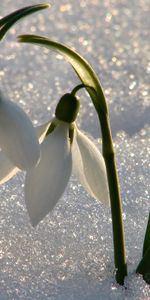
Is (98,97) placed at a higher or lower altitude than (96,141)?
higher

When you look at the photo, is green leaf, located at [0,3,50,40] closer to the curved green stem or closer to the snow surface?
the curved green stem

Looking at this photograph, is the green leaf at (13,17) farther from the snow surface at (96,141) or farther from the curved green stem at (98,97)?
the snow surface at (96,141)

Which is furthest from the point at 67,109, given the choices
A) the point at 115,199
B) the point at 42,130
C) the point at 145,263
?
the point at 145,263

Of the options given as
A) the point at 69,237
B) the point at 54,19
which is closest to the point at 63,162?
the point at 69,237

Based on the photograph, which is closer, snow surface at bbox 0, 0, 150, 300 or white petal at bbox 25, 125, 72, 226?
white petal at bbox 25, 125, 72, 226

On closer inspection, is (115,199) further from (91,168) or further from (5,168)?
(5,168)

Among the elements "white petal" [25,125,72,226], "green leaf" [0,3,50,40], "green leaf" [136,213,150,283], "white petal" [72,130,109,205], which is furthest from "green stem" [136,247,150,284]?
"green leaf" [0,3,50,40]

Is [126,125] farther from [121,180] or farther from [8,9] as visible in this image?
[8,9]
